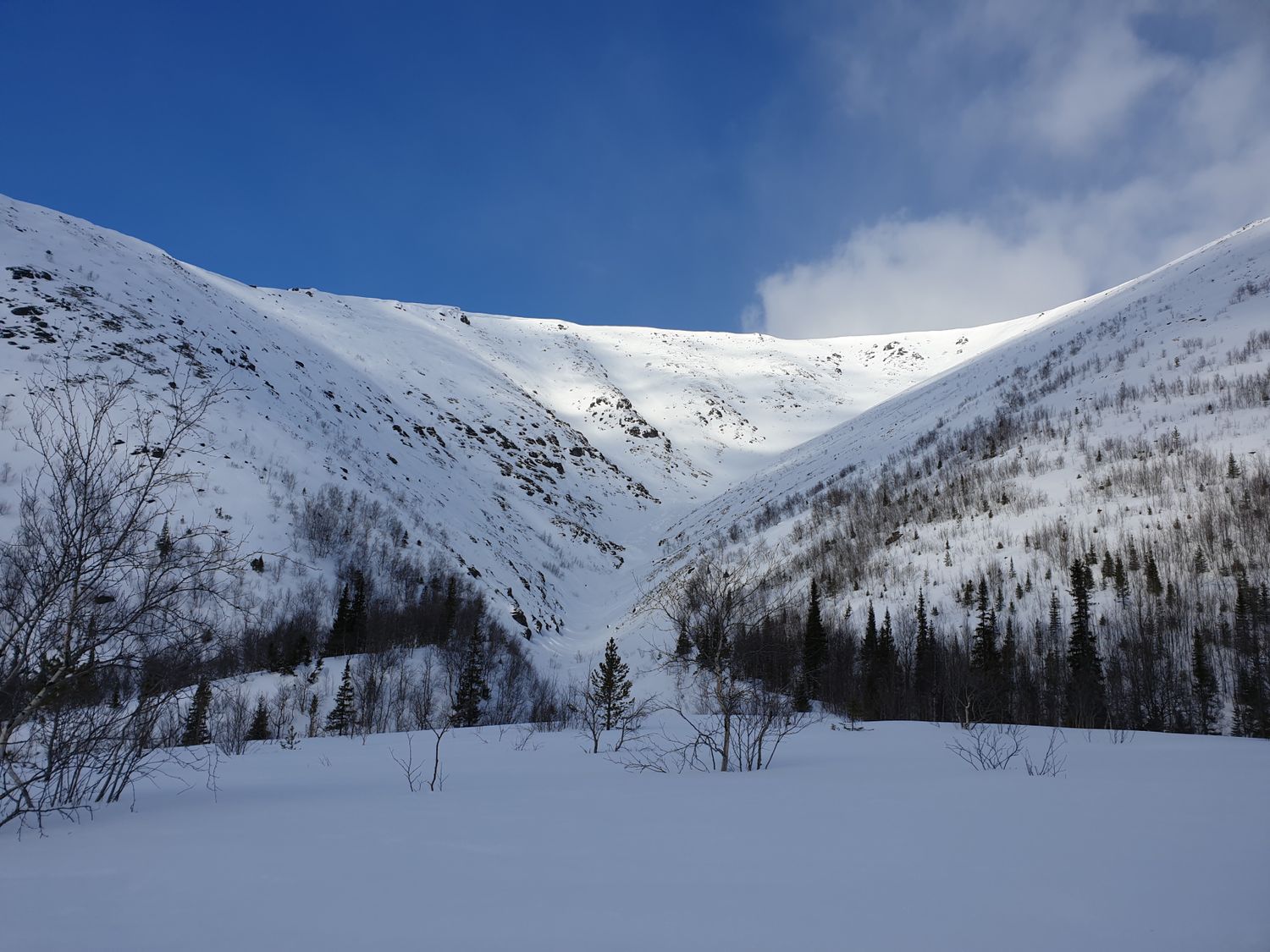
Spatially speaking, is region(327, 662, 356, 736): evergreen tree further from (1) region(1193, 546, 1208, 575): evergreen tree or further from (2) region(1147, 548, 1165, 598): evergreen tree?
(1) region(1193, 546, 1208, 575): evergreen tree

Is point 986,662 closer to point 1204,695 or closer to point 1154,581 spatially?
point 1204,695

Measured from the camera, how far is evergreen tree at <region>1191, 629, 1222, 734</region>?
28281 millimetres

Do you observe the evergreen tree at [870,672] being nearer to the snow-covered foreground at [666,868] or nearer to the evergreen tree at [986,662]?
the evergreen tree at [986,662]

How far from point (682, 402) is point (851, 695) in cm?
12670

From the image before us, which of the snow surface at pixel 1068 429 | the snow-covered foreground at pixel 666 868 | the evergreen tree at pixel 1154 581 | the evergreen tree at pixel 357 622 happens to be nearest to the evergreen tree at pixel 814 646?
the snow surface at pixel 1068 429

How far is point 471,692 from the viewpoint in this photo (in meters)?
32.9

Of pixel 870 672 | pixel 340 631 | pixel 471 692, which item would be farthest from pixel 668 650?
pixel 340 631

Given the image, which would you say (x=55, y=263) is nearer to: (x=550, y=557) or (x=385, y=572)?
(x=385, y=572)

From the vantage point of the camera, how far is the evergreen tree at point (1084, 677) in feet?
101

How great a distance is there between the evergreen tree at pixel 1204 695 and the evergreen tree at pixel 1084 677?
3.80 meters

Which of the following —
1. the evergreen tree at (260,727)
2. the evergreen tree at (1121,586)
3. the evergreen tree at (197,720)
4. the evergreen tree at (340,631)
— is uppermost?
the evergreen tree at (1121,586)

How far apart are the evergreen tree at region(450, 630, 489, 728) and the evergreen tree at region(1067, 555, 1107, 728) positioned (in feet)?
106

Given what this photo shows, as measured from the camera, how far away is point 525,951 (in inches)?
129

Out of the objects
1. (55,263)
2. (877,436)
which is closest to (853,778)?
(55,263)
